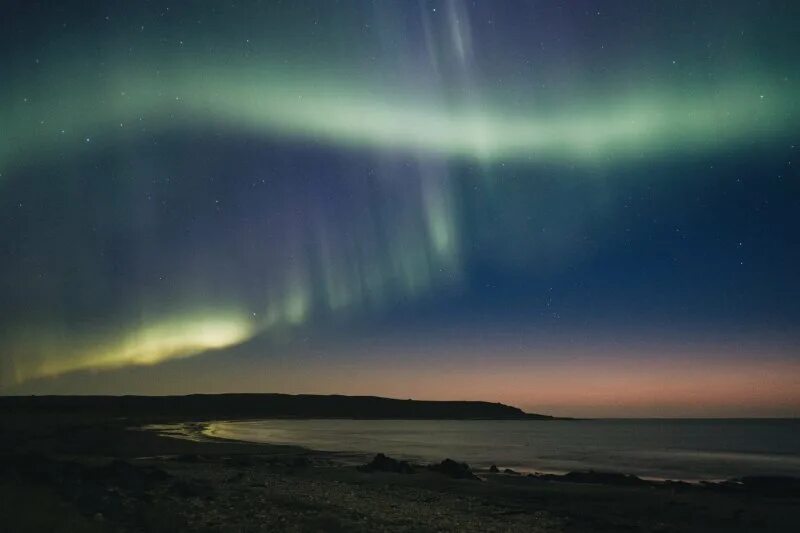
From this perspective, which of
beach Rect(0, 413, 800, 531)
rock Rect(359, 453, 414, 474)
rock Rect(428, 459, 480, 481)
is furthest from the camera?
rock Rect(359, 453, 414, 474)

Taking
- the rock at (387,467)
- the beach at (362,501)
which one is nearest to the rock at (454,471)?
the beach at (362,501)

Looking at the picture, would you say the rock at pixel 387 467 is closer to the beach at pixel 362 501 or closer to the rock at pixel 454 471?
the beach at pixel 362 501

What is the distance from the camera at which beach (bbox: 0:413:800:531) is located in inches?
584

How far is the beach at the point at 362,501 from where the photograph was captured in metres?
14.8

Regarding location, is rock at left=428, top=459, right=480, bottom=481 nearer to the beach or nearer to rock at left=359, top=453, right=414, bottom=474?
the beach

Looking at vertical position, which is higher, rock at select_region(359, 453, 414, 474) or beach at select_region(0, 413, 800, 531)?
beach at select_region(0, 413, 800, 531)

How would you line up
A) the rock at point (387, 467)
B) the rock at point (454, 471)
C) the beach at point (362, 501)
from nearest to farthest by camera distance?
the beach at point (362, 501) < the rock at point (454, 471) < the rock at point (387, 467)

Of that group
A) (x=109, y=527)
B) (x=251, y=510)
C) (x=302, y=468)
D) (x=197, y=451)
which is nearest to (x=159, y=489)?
(x=251, y=510)

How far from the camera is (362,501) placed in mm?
19984

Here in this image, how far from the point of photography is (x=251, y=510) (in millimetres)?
16938

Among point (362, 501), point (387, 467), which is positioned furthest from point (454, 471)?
point (362, 501)

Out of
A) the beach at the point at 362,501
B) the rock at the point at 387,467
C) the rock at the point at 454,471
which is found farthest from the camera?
the rock at the point at 387,467

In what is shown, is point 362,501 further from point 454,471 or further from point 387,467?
point 387,467

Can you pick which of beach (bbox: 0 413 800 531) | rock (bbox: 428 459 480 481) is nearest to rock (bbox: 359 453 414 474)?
beach (bbox: 0 413 800 531)
